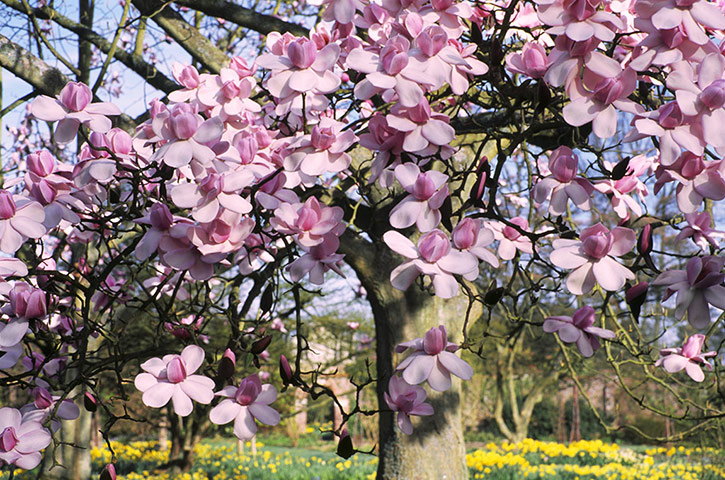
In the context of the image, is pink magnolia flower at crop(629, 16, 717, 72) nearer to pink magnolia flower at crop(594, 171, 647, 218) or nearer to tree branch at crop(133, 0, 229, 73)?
pink magnolia flower at crop(594, 171, 647, 218)

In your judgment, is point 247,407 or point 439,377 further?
point 247,407

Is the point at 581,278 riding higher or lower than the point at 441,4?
lower

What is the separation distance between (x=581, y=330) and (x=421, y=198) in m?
0.43

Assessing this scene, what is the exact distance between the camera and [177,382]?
1.22 m

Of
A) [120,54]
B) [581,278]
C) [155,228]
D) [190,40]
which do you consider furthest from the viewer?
[120,54]

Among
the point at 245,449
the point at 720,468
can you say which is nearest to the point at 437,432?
the point at 720,468

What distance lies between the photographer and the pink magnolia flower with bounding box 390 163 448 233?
1130 millimetres

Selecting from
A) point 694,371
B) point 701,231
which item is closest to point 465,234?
point 701,231

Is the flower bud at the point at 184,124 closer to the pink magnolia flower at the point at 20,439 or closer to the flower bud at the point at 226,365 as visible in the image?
the flower bud at the point at 226,365

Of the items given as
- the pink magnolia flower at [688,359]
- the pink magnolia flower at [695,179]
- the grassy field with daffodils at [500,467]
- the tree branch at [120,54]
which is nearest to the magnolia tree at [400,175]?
the pink magnolia flower at [695,179]

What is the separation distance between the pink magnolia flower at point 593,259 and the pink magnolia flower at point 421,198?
8.4 inches

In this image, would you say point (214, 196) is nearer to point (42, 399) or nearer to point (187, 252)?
point (187, 252)

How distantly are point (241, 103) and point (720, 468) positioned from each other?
5932mm

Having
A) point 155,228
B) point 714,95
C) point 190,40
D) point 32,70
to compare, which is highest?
point 190,40
